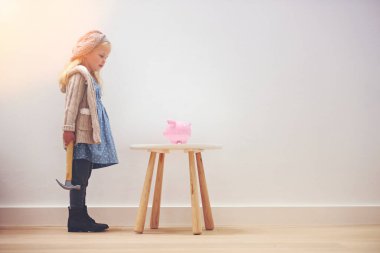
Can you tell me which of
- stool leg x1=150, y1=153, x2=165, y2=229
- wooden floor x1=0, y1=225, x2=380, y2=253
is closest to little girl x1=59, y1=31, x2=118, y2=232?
wooden floor x1=0, y1=225, x2=380, y2=253

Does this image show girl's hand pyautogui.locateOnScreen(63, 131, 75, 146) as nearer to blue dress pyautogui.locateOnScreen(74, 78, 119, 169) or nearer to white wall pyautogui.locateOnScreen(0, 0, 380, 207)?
blue dress pyautogui.locateOnScreen(74, 78, 119, 169)

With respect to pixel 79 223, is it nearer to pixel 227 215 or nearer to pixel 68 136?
pixel 68 136

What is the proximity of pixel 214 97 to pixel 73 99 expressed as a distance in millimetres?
772

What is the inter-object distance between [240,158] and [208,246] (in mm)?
913

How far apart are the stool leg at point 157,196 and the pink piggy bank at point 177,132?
0.10 m

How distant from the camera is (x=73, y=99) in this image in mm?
2287

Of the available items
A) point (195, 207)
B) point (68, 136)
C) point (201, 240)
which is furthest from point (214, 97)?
point (201, 240)

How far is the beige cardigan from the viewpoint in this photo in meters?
2.27

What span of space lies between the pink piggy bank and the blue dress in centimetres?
28

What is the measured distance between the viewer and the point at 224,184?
2.68m

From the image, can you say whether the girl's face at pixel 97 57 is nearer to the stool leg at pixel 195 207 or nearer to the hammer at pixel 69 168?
the hammer at pixel 69 168

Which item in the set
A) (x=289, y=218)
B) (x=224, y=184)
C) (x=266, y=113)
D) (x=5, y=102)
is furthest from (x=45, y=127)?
(x=289, y=218)

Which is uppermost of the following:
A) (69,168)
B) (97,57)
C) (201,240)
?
(97,57)

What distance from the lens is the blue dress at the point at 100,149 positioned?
90.8 inches
